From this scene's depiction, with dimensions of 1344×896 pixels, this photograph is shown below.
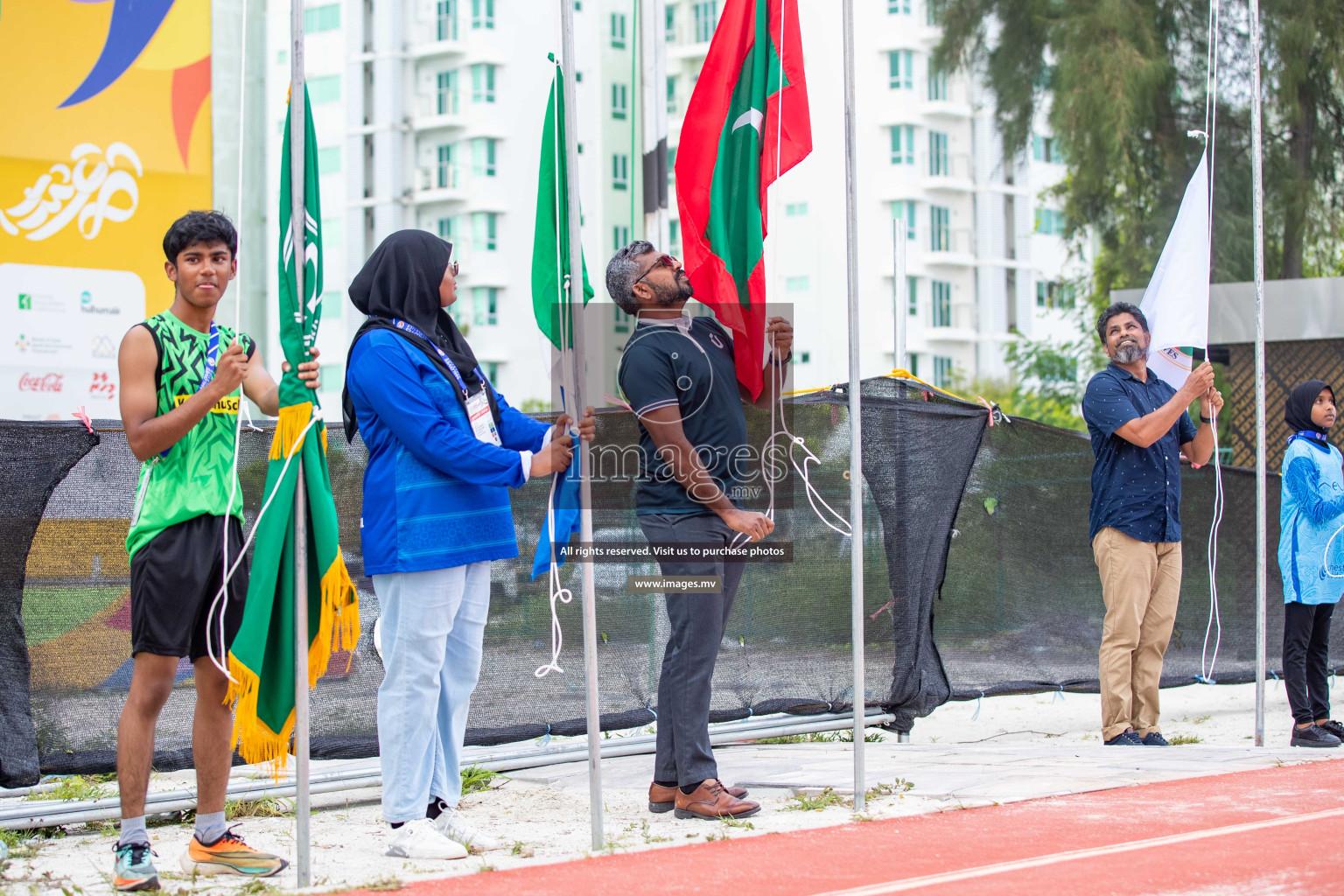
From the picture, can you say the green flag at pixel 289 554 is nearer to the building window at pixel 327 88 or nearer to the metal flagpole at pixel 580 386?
the metal flagpole at pixel 580 386

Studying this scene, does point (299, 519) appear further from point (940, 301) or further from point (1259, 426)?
point (940, 301)

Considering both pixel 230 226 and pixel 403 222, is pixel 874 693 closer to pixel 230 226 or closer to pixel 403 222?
pixel 230 226

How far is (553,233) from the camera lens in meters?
4.84

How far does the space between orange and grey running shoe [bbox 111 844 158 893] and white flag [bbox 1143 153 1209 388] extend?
506cm

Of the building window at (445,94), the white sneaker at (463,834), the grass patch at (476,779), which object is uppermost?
the building window at (445,94)

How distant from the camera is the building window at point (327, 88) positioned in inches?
2031

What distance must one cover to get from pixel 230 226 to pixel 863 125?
50.3 meters

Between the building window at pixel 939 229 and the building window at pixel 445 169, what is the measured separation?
17.3 m

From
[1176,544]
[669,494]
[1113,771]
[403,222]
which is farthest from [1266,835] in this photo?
[403,222]

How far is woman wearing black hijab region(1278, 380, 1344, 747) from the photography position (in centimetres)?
707

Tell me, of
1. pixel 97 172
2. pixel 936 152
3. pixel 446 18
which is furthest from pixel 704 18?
pixel 97 172

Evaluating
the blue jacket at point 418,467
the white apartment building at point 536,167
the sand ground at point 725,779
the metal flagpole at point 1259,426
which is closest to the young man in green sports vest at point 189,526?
the sand ground at point 725,779

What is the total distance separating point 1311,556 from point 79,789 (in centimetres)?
564

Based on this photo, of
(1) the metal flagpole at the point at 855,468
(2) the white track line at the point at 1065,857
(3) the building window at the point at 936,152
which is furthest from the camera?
(3) the building window at the point at 936,152
